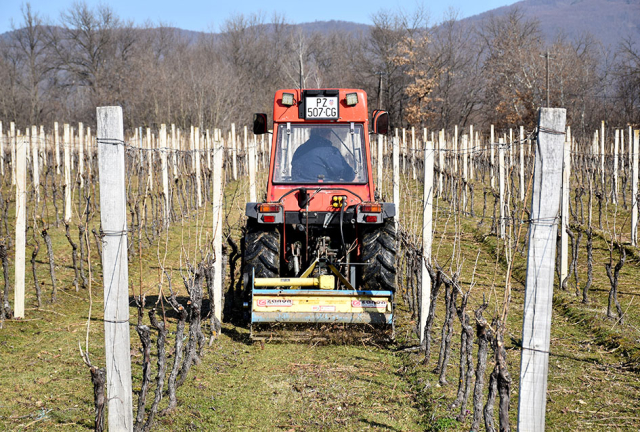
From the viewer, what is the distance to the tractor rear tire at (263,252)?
21.9 ft

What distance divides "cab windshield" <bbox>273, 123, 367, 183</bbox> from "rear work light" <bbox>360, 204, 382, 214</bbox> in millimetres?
598

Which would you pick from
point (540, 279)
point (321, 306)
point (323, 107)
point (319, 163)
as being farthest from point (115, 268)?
point (323, 107)

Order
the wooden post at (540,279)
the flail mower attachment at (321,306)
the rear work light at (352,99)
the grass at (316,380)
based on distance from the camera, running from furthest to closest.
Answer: the rear work light at (352,99)
the flail mower attachment at (321,306)
the grass at (316,380)
the wooden post at (540,279)

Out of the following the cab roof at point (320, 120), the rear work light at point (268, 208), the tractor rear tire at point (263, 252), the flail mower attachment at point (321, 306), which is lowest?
the flail mower attachment at point (321, 306)

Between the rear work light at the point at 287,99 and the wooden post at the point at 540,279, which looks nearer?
the wooden post at the point at 540,279

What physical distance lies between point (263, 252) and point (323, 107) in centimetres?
177

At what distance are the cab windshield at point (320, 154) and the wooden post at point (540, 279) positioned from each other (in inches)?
151

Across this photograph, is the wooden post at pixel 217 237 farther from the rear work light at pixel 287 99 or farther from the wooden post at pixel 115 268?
the wooden post at pixel 115 268

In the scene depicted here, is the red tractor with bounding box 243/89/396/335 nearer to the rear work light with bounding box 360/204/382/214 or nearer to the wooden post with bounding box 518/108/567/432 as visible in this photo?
the rear work light with bounding box 360/204/382/214

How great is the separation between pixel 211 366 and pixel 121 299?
2.23m

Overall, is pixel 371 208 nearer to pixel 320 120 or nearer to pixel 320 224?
pixel 320 224

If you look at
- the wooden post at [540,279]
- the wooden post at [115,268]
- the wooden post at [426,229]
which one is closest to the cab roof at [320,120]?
the wooden post at [426,229]

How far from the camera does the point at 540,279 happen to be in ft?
10.8

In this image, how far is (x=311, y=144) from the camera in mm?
7191
